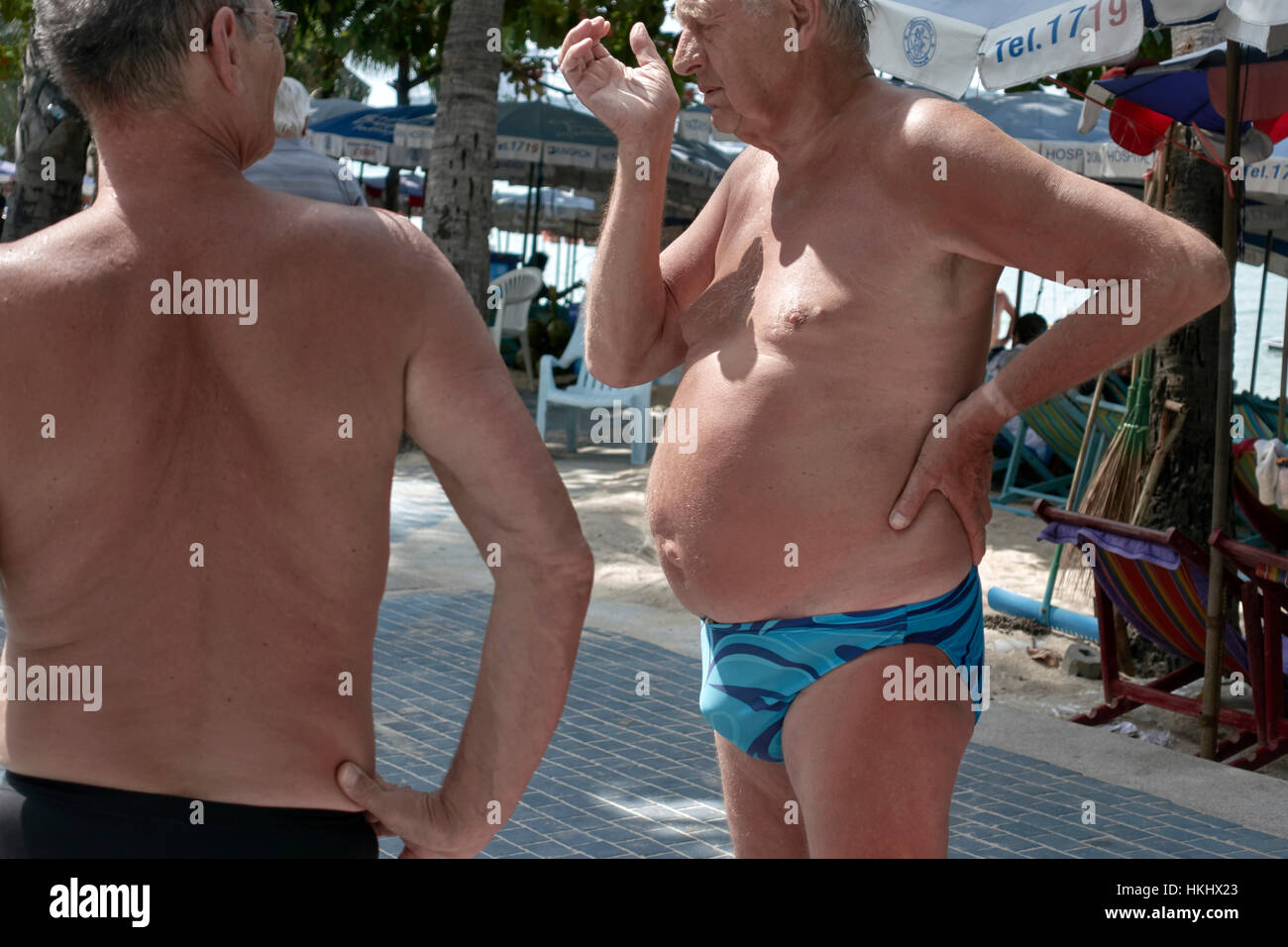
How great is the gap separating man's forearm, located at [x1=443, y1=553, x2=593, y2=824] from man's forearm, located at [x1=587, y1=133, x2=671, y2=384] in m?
0.82

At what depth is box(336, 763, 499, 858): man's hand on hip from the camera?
1.53m

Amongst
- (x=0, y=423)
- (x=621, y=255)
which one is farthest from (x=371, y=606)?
(x=621, y=255)

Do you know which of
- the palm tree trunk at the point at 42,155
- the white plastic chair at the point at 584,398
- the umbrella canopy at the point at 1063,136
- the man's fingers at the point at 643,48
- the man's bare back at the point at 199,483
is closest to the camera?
the man's bare back at the point at 199,483

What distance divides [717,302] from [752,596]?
0.51m

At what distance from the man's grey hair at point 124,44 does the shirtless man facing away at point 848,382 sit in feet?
3.05

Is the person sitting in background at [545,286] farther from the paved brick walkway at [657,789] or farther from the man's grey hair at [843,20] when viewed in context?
the man's grey hair at [843,20]

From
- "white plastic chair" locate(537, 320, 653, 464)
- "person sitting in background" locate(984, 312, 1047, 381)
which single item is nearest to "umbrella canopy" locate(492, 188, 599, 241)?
"white plastic chair" locate(537, 320, 653, 464)

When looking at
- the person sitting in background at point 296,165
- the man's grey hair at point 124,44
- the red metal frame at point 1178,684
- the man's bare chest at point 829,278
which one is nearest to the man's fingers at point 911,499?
the man's bare chest at point 829,278

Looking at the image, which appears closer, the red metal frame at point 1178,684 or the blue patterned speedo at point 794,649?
the blue patterned speedo at point 794,649

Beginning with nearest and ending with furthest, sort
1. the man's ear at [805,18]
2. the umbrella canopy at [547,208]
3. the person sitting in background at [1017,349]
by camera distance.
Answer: the man's ear at [805,18] → the person sitting in background at [1017,349] → the umbrella canopy at [547,208]

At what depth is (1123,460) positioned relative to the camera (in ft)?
20.5

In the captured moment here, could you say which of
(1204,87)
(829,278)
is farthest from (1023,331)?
(829,278)

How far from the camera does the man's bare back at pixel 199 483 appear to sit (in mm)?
1358

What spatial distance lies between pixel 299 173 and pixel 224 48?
3.92 meters
